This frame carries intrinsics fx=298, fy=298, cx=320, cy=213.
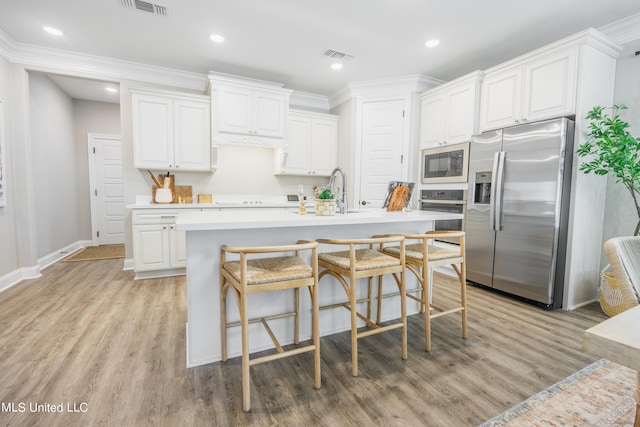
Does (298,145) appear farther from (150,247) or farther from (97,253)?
(97,253)

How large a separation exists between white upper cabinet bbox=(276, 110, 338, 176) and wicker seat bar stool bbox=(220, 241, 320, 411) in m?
2.93

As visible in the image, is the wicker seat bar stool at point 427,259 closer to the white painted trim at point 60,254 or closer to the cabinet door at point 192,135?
the cabinet door at point 192,135

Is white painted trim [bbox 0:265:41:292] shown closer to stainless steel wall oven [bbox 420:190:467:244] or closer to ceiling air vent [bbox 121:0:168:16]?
ceiling air vent [bbox 121:0:168:16]

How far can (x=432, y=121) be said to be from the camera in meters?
4.16

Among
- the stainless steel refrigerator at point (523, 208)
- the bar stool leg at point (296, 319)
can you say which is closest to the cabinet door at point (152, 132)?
the bar stool leg at point (296, 319)

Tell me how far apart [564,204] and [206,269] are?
3210 millimetres

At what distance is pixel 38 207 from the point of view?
162 inches

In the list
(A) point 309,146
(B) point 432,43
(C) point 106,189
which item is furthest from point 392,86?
(C) point 106,189

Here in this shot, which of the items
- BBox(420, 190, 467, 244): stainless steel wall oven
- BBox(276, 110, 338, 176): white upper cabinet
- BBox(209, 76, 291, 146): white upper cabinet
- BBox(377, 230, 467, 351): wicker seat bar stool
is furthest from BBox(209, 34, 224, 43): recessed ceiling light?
BBox(420, 190, 467, 244): stainless steel wall oven

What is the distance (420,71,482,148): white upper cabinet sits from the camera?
11.9 feet

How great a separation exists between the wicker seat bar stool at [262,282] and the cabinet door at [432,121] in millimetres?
3073

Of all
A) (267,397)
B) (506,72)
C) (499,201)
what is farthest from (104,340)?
(506,72)

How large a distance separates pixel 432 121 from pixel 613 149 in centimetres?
203

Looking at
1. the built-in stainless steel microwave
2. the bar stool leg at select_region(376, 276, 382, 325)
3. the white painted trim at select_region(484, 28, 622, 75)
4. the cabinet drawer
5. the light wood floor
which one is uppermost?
the white painted trim at select_region(484, 28, 622, 75)
